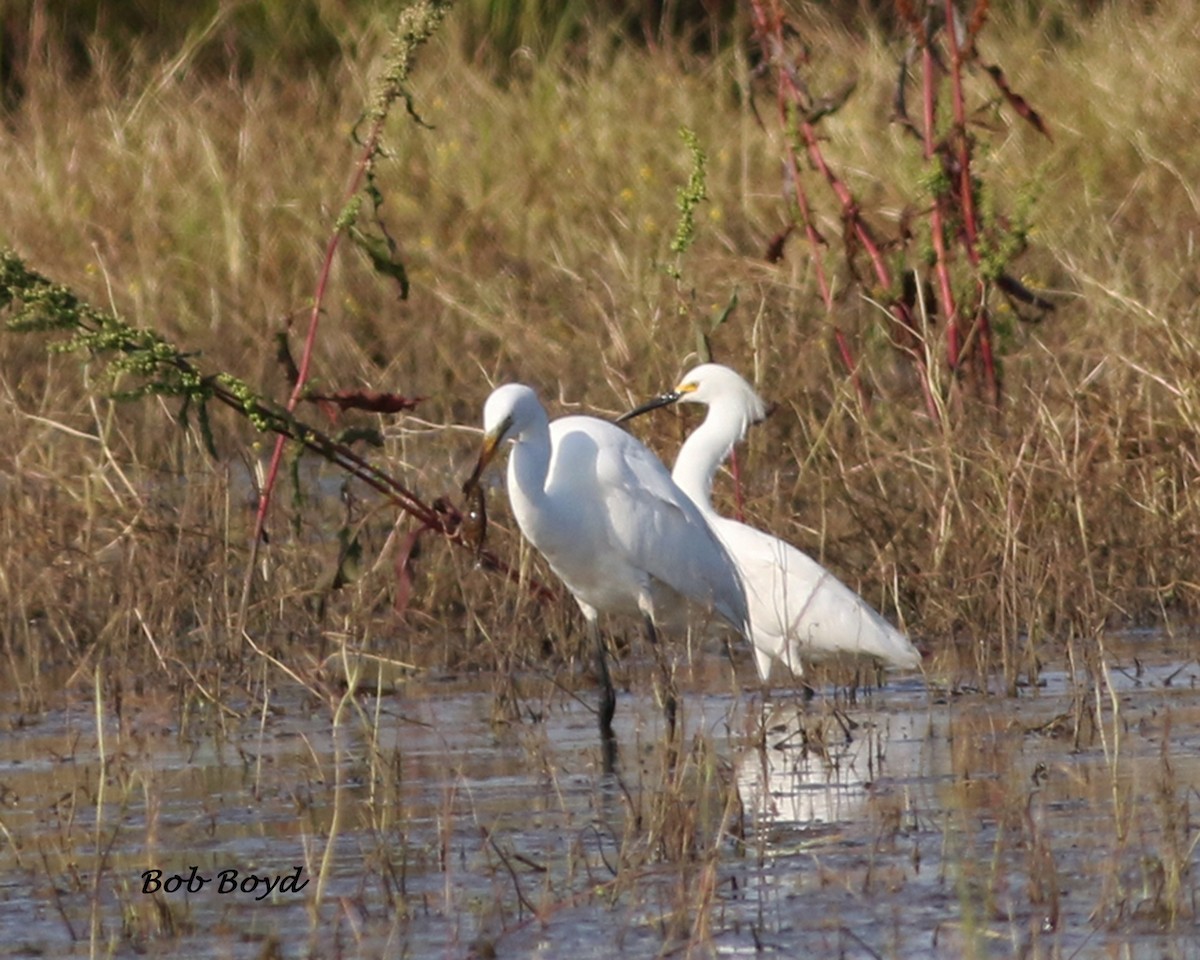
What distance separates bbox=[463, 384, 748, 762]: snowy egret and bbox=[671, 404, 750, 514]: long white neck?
0.30 meters

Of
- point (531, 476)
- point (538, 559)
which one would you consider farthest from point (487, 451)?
point (538, 559)

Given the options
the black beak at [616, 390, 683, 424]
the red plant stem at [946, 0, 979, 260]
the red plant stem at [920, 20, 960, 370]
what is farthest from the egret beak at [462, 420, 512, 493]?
the red plant stem at [946, 0, 979, 260]

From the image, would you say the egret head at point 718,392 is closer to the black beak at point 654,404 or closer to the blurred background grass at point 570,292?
the black beak at point 654,404

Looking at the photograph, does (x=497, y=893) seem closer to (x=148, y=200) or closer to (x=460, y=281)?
(x=460, y=281)

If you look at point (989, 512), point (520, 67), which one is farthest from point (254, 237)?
point (989, 512)

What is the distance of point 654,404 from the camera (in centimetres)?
698

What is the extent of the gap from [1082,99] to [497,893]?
7982mm

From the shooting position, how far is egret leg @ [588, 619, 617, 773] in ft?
17.7

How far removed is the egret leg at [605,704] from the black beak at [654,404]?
79 cm

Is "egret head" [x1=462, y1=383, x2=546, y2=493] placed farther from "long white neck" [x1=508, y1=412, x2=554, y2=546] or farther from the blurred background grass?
the blurred background grass

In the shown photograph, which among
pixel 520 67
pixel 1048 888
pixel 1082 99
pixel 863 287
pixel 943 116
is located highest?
pixel 520 67

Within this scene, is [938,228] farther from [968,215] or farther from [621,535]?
[621,535]

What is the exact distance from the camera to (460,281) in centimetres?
1029

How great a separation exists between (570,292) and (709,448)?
3.10 meters
